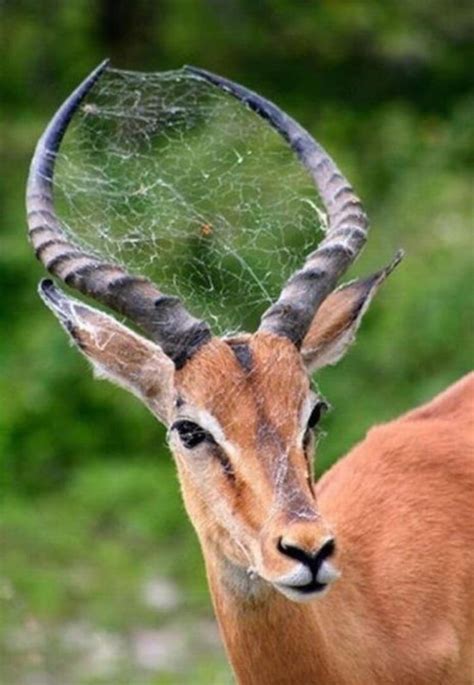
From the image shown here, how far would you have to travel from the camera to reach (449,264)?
12094mm

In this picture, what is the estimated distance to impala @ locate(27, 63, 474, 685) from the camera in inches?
213

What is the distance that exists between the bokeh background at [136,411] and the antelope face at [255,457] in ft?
11.7

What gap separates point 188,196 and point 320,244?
2.99m

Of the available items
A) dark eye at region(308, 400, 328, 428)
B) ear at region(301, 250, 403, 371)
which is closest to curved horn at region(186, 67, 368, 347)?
ear at region(301, 250, 403, 371)

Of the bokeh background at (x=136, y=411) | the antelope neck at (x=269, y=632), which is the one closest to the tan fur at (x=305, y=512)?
the antelope neck at (x=269, y=632)

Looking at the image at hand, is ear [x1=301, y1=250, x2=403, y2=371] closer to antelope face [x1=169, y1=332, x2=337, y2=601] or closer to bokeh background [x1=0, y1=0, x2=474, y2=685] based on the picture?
antelope face [x1=169, y1=332, x2=337, y2=601]

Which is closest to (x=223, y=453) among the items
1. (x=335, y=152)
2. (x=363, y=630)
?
(x=363, y=630)

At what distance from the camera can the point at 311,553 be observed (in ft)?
16.8

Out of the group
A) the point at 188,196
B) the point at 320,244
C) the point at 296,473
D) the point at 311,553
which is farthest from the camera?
the point at 188,196

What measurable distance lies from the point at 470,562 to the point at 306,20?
13.4m

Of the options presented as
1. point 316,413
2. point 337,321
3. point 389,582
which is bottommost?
point 389,582

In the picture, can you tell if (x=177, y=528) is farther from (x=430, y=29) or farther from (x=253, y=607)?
(x=430, y=29)

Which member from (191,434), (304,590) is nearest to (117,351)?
(191,434)

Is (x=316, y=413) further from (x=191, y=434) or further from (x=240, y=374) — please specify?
(x=191, y=434)
